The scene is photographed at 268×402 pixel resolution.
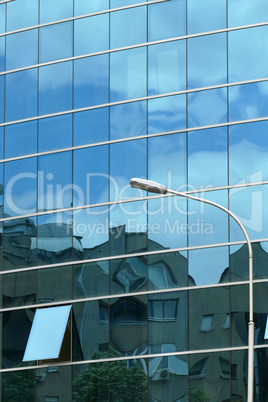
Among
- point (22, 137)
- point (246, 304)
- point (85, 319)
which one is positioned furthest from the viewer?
point (22, 137)

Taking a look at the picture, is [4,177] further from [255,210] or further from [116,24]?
[255,210]

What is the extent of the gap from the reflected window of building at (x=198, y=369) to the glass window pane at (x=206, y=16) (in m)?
11.8

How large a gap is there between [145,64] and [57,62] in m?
3.67

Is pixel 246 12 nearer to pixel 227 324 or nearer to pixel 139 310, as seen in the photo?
pixel 227 324

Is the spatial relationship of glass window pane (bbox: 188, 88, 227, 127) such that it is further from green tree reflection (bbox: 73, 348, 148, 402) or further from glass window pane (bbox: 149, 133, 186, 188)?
green tree reflection (bbox: 73, 348, 148, 402)

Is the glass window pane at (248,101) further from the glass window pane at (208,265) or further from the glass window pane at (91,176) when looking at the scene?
the glass window pane at (91,176)

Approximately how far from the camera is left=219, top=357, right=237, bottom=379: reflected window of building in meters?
29.2

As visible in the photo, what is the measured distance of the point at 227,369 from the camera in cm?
2925

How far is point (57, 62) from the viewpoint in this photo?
3397 cm

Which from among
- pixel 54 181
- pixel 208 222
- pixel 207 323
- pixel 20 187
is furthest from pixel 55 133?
pixel 207 323

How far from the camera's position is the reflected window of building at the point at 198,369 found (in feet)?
96.9

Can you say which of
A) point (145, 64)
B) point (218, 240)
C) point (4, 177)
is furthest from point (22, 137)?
point (218, 240)

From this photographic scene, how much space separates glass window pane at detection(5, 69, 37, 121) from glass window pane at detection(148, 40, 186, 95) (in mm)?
4820

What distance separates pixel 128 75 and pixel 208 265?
7.76 m
